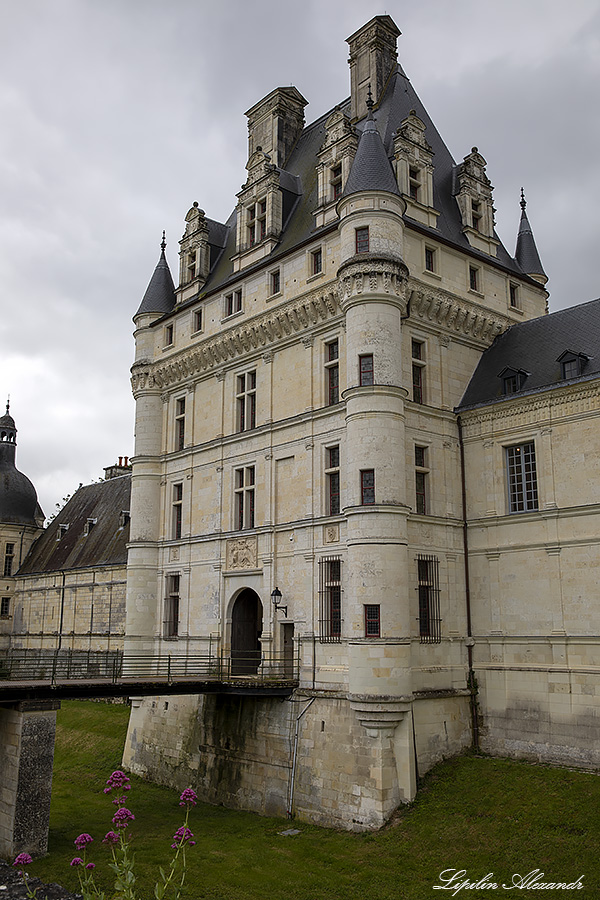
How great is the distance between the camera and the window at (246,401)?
3272cm

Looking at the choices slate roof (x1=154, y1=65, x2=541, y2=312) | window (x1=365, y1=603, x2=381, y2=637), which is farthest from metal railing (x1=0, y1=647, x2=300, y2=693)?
slate roof (x1=154, y1=65, x2=541, y2=312)

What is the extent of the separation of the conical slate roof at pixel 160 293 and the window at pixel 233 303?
5.58m

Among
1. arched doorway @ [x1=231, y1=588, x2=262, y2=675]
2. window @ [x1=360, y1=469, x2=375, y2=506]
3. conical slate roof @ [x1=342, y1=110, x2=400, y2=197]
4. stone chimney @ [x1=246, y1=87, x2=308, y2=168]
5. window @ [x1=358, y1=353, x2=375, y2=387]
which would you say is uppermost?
stone chimney @ [x1=246, y1=87, x2=308, y2=168]

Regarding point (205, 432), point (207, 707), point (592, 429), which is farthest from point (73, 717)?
point (592, 429)

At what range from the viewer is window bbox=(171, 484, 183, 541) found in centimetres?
3578

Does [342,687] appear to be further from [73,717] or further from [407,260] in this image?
[73,717]

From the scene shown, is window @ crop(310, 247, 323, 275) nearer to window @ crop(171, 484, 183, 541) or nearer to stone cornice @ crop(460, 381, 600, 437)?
stone cornice @ crop(460, 381, 600, 437)

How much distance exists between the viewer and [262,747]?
2789 cm

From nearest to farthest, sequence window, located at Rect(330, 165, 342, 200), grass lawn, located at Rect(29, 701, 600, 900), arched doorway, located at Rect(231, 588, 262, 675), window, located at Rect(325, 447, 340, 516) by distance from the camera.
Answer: grass lawn, located at Rect(29, 701, 600, 900)
window, located at Rect(325, 447, 340, 516)
window, located at Rect(330, 165, 342, 200)
arched doorway, located at Rect(231, 588, 262, 675)

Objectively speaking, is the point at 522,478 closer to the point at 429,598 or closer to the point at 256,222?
the point at 429,598

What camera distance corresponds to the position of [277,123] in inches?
1491

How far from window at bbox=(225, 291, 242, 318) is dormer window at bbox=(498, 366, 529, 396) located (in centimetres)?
1146

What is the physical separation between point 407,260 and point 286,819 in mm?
19294

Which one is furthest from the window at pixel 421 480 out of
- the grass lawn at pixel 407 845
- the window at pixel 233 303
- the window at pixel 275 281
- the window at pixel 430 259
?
the window at pixel 233 303
